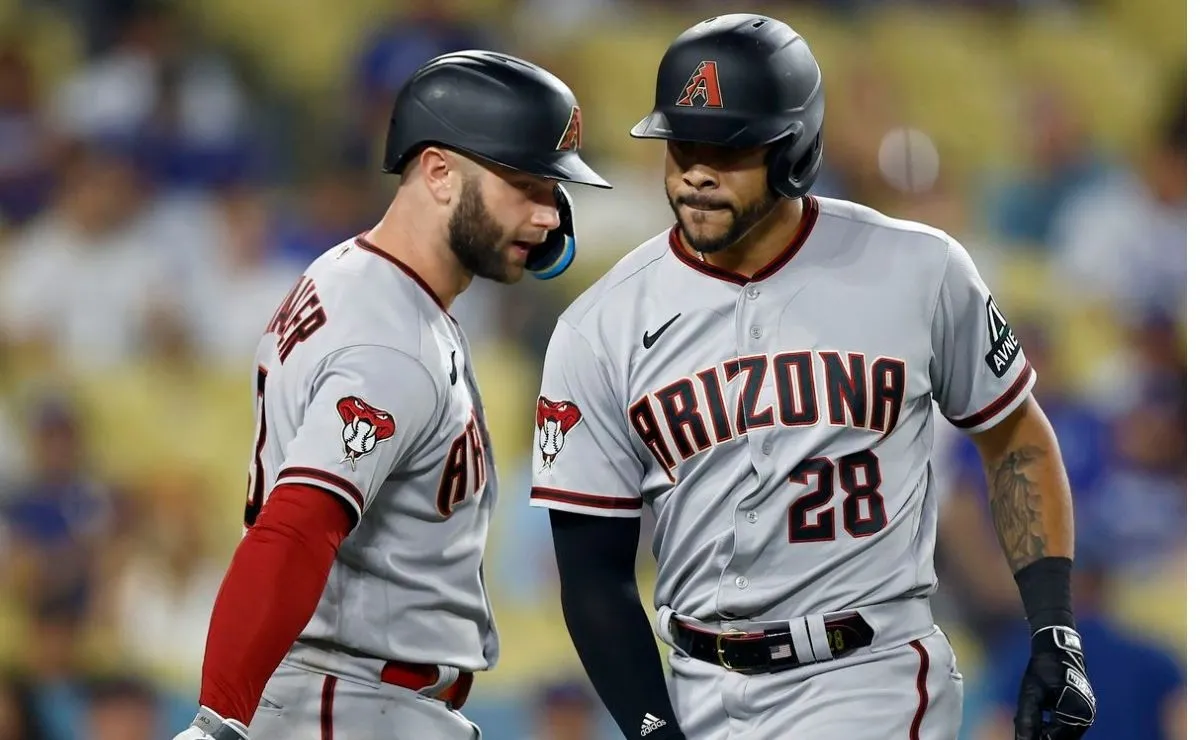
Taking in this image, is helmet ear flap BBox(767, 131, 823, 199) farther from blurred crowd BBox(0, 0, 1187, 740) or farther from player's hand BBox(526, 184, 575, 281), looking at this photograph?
blurred crowd BBox(0, 0, 1187, 740)

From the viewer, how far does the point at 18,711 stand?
14.5 feet

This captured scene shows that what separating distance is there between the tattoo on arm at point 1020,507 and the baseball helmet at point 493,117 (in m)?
0.79

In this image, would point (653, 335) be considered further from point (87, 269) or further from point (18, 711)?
point (87, 269)

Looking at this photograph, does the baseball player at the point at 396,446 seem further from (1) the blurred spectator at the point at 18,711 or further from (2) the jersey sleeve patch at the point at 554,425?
(1) the blurred spectator at the point at 18,711

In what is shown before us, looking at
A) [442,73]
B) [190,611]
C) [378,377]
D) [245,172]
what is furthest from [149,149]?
[378,377]

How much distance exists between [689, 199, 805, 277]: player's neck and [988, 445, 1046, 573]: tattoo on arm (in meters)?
0.49

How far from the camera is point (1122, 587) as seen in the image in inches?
185

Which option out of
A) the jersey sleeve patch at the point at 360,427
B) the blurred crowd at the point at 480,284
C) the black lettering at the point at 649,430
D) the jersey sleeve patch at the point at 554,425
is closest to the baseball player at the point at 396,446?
the jersey sleeve patch at the point at 360,427

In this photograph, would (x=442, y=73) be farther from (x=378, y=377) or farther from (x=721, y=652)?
(x=721, y=652)

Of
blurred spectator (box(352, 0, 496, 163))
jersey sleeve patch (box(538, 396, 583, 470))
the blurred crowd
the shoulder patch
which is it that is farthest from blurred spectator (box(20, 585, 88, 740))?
the shoulder patch

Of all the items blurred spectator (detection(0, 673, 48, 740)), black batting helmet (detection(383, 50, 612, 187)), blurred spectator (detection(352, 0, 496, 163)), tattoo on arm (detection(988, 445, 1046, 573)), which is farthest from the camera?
blurred spectator (detection(352, 0, 496, 163))

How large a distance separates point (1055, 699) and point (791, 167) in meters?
0.85

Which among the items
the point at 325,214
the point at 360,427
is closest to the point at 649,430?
the point at 360,427

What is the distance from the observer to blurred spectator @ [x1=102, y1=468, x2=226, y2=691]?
4488 mm
